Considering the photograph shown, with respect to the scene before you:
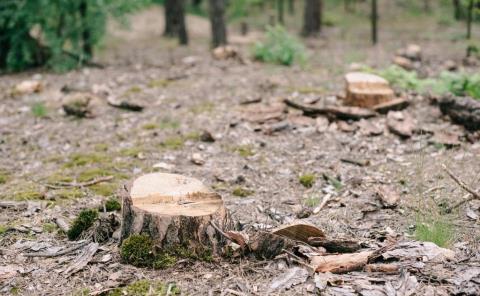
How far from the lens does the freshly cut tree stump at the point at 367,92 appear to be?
7.14m

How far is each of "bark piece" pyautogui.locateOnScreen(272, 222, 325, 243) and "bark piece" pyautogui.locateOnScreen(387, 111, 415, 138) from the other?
303 cm

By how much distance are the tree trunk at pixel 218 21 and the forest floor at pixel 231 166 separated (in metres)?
2.67

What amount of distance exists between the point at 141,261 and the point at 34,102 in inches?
229

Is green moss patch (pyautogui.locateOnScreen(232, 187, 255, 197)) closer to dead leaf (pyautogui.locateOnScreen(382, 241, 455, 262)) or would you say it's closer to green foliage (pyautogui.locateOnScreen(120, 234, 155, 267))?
green foliage (pyautogui.locateOnScreen(120, 234, 155, 267))

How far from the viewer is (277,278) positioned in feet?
10.9

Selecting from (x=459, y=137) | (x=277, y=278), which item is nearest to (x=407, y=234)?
(x=277, y=278)

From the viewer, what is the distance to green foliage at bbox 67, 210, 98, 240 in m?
4.04

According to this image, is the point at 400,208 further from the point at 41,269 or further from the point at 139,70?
the point at 139,70

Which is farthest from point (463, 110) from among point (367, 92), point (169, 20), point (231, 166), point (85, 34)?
point (169, 20)

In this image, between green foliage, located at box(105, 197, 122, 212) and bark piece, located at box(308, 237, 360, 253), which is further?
green foliage, located at box(105, 197, 122, 212)

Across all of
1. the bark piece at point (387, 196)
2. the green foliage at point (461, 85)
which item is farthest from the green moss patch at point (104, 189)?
the green foliage at point (461, 85)

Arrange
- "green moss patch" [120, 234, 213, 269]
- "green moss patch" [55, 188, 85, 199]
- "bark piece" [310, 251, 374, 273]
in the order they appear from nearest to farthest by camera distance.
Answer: "bark piece" [310, 251, 374, 273], "green moss patch" [120, 234, 213, 269], "green moss patch" [55, 188, 85, 199]

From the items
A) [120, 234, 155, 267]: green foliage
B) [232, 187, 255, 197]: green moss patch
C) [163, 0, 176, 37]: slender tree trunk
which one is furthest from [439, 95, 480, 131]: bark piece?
[163, 0, 176, 37]: slender tree trunk

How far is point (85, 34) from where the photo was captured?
11.3 metres
